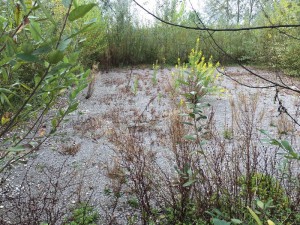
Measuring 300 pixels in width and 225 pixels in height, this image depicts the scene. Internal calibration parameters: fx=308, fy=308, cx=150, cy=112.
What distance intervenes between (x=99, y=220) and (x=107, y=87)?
16.6 feet

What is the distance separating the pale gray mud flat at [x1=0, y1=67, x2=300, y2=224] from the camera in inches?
95.4

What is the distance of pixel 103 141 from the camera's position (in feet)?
12.3

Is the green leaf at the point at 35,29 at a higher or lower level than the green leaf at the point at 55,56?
higher

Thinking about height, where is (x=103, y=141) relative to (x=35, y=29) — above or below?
below

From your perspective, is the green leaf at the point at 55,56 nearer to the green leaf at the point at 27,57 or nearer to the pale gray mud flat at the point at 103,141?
the green leaf at the point at 27,57

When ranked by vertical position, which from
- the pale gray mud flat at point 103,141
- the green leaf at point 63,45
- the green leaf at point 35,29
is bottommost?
the pale gray mud flat at point 103,141

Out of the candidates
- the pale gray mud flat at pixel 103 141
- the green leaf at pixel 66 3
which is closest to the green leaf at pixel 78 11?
the green leaf at pixel 66 3

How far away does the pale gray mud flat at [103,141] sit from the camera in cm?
242

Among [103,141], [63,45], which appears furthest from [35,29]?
[103,141]

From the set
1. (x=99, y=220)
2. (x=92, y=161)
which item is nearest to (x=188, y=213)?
(x=99, y=220)

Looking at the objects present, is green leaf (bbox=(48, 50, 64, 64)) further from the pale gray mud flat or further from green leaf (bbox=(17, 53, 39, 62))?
the pale gray mud flat

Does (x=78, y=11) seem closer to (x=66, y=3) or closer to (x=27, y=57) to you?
(x=66, y=3)

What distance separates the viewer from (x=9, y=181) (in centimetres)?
280

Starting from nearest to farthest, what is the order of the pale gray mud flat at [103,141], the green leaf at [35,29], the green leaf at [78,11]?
the green leaf at [78,11] → the green leaf at [35,29] → the pale gray mud flat at [103,141]
